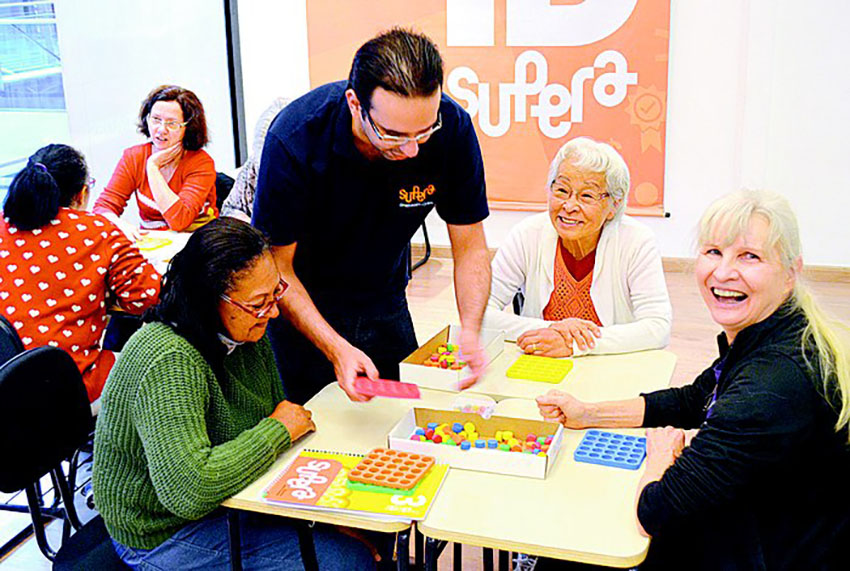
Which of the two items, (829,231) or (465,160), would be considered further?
Answer: (829,231)

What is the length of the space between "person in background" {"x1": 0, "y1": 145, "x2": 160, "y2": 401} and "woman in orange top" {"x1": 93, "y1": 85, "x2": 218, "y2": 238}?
1.07 meters

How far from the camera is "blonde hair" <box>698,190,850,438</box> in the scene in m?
1.66

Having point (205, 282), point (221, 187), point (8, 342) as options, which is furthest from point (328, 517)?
point (221, 187)

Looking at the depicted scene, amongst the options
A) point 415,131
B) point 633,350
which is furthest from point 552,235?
point 415,131

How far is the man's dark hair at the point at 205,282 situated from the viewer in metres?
1.87

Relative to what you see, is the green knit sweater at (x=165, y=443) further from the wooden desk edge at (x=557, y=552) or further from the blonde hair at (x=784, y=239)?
the blonde hair at (x=784, y=239)

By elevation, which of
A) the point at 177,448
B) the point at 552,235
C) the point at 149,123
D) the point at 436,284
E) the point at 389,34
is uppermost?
the point at 389,34

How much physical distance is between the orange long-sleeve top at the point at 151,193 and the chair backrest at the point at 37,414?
6.35 ft

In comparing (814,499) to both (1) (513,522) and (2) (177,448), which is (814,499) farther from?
(2) (177,448)

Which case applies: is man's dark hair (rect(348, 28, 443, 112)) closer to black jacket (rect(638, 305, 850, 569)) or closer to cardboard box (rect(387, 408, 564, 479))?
cardboard box (rect(387, 408, 564, 479))

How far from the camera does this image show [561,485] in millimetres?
1796

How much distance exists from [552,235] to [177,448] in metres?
1.48

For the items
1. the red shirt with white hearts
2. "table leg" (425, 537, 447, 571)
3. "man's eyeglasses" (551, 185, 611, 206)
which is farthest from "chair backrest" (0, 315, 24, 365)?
"man's eyeglasses" (551, 185, 611, 206)

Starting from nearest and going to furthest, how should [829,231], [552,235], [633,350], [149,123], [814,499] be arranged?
[814,499], [633,350], [552,235], [149,123], [829,231]
